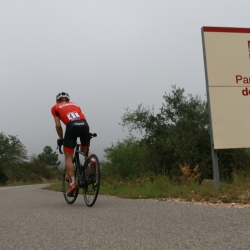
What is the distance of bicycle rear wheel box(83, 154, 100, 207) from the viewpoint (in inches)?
249

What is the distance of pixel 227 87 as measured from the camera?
9.09m

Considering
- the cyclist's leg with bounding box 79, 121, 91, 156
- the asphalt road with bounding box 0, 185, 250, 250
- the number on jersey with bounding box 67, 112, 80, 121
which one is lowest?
the asphalt road with bounding box 0, 185, 250, 250

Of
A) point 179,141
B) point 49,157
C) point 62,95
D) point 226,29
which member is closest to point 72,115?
point 62,95

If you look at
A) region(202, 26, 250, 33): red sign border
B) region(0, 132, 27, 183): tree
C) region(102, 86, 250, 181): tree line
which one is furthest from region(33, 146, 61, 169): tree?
region(202, 26, 250, 33): red sign border

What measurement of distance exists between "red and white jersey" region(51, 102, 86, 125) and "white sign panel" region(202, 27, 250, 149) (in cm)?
354

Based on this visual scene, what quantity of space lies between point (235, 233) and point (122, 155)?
37.5 meters

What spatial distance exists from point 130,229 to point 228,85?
596cm

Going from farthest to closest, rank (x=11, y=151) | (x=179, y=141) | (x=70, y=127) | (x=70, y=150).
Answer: (x=11, y=151) < (x=179, y=141) < (x=70, y=150) < (x=70, y=127)

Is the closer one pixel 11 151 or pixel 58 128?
pixel 58 128

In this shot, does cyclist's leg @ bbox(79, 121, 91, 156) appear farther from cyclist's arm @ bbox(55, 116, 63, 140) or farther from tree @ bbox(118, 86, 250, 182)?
tree @ bbox(118, 86, 250, 182)

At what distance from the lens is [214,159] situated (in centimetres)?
889

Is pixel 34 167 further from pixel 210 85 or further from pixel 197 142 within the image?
pixel 210 85

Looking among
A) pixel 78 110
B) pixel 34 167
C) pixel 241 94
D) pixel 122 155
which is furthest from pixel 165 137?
pixel 34 167

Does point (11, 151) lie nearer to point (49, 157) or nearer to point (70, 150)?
point (49, 157)
